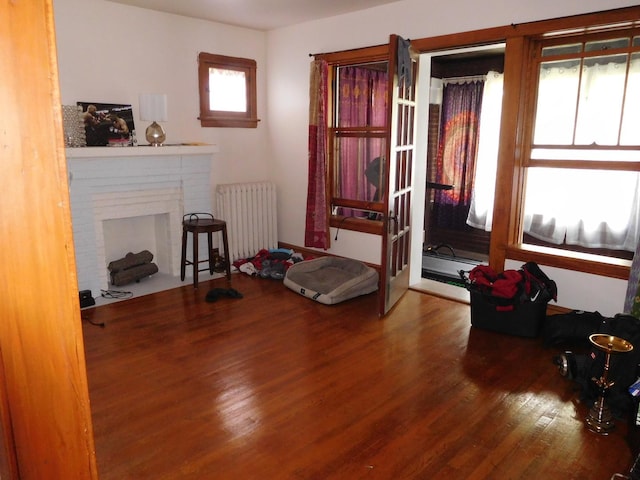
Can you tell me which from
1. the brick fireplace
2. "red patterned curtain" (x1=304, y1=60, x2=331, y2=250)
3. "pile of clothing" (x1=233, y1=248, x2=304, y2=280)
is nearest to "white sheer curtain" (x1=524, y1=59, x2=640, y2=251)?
"red patterned curtain" (x1=304, y1=60, x2=331, y2=250)

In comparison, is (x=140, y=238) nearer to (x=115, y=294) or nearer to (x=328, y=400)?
(x=115, y=294)

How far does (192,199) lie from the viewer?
4.93m

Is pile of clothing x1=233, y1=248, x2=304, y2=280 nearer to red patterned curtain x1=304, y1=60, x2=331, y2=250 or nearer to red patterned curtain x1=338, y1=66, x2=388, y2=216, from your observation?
red patterned curtain x1=304, y1=60, x2=331, y2=250

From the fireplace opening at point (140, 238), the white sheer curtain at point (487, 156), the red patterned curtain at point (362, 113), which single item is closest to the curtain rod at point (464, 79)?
the white sheer curtain at point (487, 156)

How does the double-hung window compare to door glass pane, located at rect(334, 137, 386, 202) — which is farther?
door glass pane, located at rect(334, 137, 386, 202)

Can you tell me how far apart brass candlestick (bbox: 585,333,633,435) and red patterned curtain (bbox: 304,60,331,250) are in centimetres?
312

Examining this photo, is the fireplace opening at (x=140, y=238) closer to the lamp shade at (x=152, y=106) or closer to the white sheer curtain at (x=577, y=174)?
the lamp shade at (x=152, y=106)

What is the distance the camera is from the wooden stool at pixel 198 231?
450cm

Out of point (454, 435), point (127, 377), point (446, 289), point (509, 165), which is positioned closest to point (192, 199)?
point (127, 377)

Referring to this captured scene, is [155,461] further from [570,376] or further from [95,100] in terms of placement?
[95,100]

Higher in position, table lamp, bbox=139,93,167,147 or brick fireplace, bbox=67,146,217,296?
table lamp, bbox=139,93,167,147

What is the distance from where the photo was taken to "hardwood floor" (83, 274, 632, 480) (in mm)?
2176

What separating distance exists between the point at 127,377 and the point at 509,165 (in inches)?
125

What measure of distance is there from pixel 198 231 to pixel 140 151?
875 millimetres
